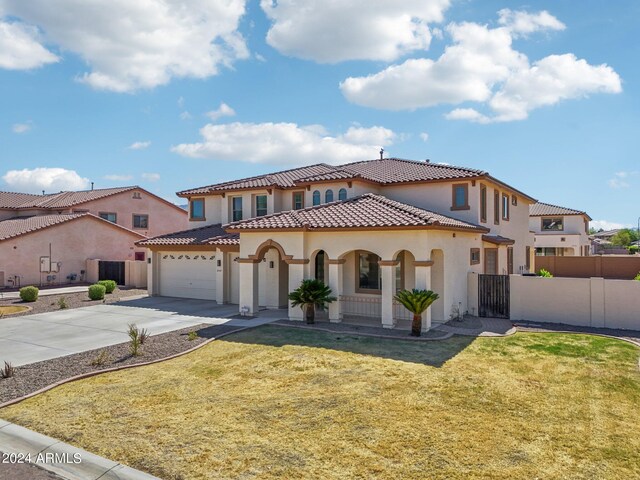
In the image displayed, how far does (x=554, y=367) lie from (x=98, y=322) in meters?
16.9

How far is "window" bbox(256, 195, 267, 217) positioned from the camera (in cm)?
2534

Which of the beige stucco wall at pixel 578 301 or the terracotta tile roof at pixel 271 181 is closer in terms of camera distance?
the beige stucco wall at pixel 578 301

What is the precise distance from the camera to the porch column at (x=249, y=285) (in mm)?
19344

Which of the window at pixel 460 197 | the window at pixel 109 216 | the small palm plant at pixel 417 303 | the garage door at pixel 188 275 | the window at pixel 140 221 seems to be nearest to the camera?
the small palm plant at pixel 417 303

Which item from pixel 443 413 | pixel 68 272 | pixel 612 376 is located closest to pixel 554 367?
pixel 612 376

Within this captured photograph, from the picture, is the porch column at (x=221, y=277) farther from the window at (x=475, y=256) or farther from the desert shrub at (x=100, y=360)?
the window at (x=475, y=256)

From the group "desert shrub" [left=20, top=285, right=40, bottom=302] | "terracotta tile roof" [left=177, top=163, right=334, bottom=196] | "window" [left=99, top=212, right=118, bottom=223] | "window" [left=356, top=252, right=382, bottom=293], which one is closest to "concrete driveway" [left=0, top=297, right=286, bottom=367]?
"window" [left=356, top=252, right=382, bottom=293]

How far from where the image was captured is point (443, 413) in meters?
8.48

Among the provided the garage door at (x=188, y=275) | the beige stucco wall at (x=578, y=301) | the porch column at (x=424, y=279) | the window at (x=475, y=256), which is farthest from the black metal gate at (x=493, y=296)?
the garage door at (x=188, y=275)

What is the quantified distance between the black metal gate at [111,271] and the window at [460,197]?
25.3 metres

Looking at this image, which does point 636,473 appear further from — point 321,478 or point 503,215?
point 503,215

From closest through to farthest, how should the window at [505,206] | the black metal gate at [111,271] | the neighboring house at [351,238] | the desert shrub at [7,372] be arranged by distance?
the desert shrub at [7,372] < the neighboring house at [351,238] < the window at [505,206] < the black metal gate at [111,271]

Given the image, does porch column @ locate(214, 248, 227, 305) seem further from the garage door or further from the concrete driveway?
the garage door

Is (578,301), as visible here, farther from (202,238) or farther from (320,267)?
(202,238)
